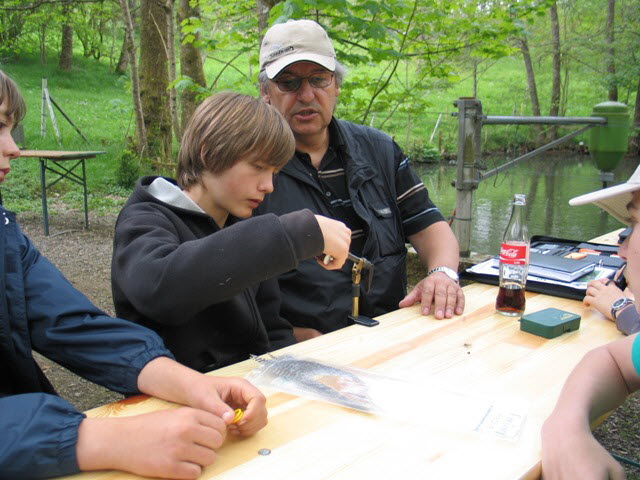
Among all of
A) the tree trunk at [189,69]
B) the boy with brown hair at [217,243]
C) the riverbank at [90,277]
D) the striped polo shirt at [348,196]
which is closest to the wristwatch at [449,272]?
the striped polo shirt at [348,196]

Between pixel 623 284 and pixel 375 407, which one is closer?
pixel 375 407

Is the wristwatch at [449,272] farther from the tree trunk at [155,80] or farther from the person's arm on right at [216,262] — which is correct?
the tree trunk at [155,80]

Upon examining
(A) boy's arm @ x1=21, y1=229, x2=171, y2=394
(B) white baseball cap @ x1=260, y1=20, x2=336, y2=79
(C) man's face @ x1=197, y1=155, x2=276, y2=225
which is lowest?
(A) boy's arm @ x1=21, y1=229, x2=171, y2=394

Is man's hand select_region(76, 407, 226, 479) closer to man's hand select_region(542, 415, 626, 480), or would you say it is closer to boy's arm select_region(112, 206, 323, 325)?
boy's arm select_region(112, 206, 323, 325)

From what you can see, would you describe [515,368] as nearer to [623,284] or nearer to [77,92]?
[623,284]

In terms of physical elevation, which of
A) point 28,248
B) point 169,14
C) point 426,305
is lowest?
point 426,305

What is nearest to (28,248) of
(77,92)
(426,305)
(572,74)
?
(426,305)

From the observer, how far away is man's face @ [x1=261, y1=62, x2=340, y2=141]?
2.46 metres

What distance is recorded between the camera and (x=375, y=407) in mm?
1279

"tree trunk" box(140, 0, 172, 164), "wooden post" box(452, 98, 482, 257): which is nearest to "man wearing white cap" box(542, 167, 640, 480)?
"wooden post" box(452, 98, 482, 257)

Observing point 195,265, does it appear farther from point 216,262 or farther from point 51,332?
point 51,332

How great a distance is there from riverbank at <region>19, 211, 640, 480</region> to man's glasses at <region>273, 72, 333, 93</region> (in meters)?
2.15

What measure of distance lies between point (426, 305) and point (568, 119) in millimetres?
3215

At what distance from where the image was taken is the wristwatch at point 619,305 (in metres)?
1.86
